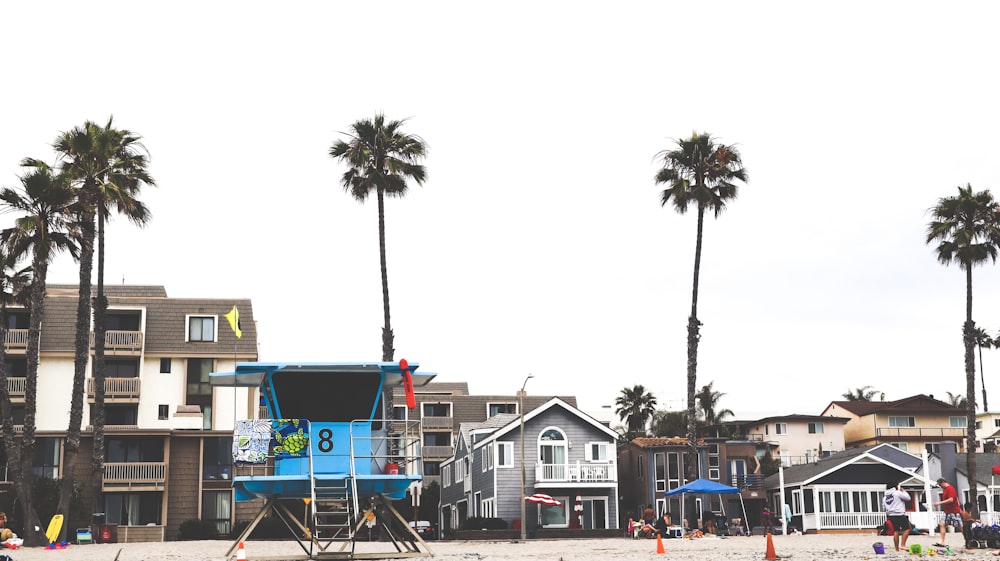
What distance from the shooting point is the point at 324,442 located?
69.5 ft

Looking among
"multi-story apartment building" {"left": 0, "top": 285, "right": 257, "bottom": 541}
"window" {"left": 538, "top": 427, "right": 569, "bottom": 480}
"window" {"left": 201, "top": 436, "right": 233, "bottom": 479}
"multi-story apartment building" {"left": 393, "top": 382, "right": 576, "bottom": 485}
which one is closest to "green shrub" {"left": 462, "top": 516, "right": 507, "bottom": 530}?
"window" {"left": 538, "top": 427, "right": 569, "bottom": 480}

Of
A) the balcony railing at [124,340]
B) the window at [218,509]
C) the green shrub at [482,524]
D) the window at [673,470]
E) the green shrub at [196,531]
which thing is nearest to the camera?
the green shrub at [196,531]

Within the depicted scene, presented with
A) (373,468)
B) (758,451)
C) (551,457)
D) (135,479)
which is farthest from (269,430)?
(758,451)

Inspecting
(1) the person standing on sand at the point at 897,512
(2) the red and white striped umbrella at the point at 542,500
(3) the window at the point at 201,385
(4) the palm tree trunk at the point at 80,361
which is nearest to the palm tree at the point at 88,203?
(4) the palm tree trunk at the point at 80,361

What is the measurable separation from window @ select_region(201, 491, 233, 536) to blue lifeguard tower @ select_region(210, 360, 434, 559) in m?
35.0

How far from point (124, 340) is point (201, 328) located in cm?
396

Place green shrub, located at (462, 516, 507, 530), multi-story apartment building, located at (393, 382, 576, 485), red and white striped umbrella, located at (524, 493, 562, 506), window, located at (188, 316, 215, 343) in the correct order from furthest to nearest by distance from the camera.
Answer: multi-story apartment building, located at (393, 382, 576, 485) → window, located at (188, 316, 215, 343) → red and white striped umbrella, located at (524, 493, 562, 506) → green shrub, located at (462, 516, 507, 530)

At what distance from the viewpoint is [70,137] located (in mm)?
43844

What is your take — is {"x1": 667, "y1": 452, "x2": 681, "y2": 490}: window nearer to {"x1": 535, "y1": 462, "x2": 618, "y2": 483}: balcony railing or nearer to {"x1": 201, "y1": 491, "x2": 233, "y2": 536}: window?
{"x1": 535, "y1": 462, "x2": 618, "y2": 483}: balcony railing

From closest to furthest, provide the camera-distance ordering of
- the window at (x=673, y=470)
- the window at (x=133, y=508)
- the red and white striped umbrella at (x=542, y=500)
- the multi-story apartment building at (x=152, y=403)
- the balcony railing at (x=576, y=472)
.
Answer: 1. the window at (x=133, y=508)
2. the multi-story apartment building at (x=152, y=403)
3. the red and white striped umbrella at (x=542, y=500)
4. the balcony railing at (x=576, y=472)
5. the window at (x=673, y=470)

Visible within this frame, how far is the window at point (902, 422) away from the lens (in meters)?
94.0

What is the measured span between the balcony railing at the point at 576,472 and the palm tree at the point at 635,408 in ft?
151

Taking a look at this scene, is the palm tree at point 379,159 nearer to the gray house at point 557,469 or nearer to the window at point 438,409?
the gray house at point 557,469

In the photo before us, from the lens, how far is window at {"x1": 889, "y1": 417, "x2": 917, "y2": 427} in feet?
308
